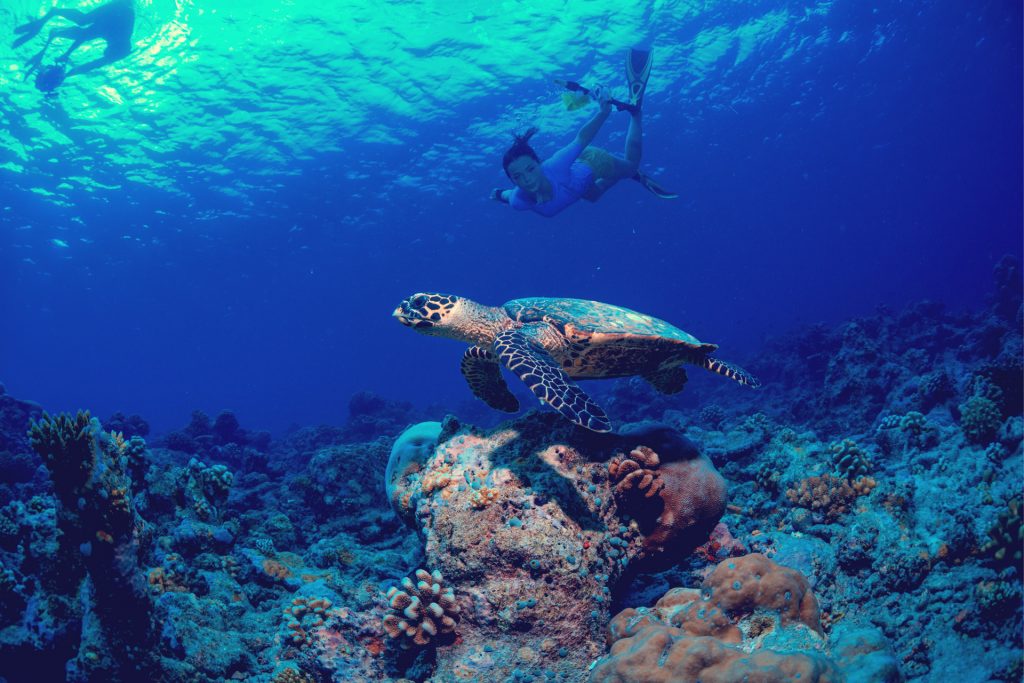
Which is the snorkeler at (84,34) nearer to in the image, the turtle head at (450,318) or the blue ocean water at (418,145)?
the blue ocean water at (418,145)

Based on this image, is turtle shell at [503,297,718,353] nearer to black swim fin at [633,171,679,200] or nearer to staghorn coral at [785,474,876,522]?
staghorn coral at [785,474,876,522]

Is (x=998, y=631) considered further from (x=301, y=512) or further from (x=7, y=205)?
(x=7, y=205)

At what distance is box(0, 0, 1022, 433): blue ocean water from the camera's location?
61.9 ft

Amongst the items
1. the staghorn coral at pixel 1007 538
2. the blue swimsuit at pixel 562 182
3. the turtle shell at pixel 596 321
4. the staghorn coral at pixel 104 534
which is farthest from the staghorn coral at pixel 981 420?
the blue swimsuit at pixel 562 182

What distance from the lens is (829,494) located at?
16.2 ft

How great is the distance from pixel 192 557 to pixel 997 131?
82455 mm

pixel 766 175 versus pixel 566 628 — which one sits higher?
pixel 766 175

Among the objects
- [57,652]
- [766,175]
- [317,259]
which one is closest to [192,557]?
[57,652]

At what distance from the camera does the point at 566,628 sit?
3580 millimetres

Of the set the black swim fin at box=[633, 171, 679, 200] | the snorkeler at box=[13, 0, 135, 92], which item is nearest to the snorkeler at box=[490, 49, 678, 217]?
the black swim fin at box=[633, 171, 679, 200]

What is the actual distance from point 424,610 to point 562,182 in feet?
40.8

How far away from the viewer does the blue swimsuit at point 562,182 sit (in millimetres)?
13445

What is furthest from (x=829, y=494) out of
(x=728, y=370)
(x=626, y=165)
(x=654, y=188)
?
(x=626, y=165)

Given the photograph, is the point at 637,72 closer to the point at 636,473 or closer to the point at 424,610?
the point at 636,473
